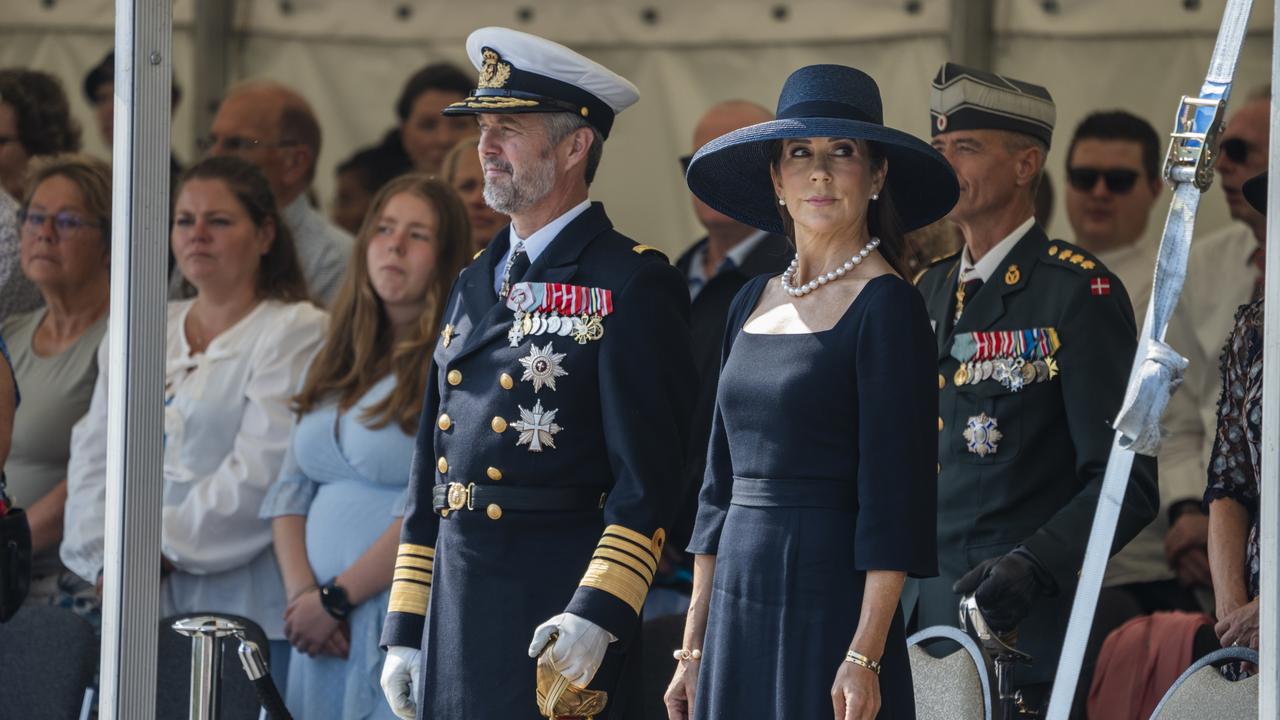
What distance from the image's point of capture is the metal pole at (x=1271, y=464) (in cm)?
282

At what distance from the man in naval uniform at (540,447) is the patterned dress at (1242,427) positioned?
3.92 ft

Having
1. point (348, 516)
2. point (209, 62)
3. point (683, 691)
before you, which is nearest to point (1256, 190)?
point (683, 691)

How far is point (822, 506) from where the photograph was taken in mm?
3123

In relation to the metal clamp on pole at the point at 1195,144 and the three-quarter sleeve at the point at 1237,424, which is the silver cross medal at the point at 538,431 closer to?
the metal clamp on pole at the point at 1195,144

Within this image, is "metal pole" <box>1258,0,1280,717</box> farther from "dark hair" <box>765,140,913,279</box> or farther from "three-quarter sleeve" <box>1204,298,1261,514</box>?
"three-quarter sleeve" <box>1204,298,1261,514</box>

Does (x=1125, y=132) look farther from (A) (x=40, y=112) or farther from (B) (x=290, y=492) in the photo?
(A) (x=40, y=112)

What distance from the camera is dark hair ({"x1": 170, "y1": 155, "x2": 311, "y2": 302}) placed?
5.83 meters

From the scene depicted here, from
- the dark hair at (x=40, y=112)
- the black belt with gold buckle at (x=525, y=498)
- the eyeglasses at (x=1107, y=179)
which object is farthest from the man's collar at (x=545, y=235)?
the dark hair at (x=40, y=112)

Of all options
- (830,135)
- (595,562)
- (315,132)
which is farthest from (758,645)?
(315,132)

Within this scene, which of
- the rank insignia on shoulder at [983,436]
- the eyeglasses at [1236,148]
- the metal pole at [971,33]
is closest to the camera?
the rank insignia on shoulder at [983,436]

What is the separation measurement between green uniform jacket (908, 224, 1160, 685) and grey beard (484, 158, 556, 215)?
113 centimetres

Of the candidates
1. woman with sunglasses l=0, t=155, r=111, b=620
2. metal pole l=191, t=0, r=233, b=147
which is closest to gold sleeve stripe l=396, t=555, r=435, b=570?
woman with sunglasses l=0, t=155, r=111, b=620

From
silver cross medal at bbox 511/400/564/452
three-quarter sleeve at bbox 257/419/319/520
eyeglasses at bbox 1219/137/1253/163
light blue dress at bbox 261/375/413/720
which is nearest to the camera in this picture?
silver cross medal at bbox 511/400/564/452

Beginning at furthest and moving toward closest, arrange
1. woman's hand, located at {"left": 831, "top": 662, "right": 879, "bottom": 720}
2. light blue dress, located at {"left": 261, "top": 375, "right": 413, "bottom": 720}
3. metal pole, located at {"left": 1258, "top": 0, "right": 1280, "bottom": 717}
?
1. light blue dress, located at {"left": 261, "top": 375, "right": 413, "bottom": 720}
2. woman's hand, located at {"left": 831, "top": 662, "right": 879, "bottom": 720}
3. metal pole, located at {"left": 1258, "top": 0, "right": 1280, "bottom": 717}
